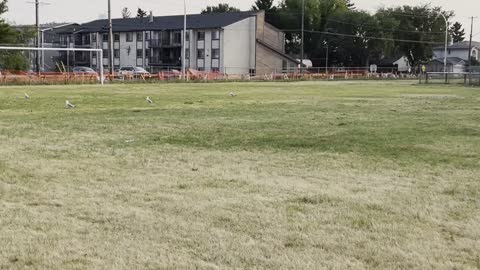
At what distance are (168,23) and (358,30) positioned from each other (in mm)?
29463

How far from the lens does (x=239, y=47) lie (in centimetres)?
7881

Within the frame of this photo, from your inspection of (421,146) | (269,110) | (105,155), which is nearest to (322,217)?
(105,155)

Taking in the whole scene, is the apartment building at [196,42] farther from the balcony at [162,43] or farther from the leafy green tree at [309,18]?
the leafy green tree at [309,18]

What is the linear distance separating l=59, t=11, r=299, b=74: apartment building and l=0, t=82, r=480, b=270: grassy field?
67.3 meters

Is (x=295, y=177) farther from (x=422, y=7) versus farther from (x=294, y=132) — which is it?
(x=422, y=7)

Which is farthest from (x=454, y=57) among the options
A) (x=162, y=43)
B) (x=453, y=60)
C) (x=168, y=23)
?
(x=162, y=43)

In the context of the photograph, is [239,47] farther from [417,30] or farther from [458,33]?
[458,33]

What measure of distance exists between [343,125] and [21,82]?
106 feet

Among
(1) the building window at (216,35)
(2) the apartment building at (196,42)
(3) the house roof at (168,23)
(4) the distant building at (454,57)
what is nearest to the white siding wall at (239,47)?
(2) the apartment building at (196,42)

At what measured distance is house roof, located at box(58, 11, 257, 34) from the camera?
3073 inches

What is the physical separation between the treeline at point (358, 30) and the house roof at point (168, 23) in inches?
775

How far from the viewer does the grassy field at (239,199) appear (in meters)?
4.20

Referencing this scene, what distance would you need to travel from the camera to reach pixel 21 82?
40.3m

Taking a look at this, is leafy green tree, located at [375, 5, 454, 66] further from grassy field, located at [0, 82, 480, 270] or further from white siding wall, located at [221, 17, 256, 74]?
grassy field, located at [0, 82, 480, 270]
